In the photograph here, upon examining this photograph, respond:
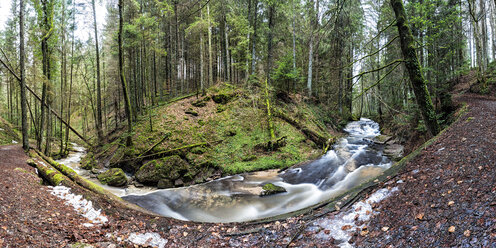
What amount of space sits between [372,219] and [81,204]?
266 inches

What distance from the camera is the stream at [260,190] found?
768 centimetres

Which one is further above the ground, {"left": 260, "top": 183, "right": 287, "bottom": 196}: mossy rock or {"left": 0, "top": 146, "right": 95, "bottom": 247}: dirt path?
{"left": 0, "top": 146, "right": 95, "bottom": 247}: dirt path

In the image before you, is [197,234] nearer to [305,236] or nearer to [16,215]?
[305,236]

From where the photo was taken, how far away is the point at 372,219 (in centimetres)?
366

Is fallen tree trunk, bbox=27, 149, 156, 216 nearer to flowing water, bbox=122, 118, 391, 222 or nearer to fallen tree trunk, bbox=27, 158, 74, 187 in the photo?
fallen tree trunk, bbox=27, 158, 74, 187

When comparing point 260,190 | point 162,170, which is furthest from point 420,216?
point 162,170

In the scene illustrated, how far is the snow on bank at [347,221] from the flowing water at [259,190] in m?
3.43

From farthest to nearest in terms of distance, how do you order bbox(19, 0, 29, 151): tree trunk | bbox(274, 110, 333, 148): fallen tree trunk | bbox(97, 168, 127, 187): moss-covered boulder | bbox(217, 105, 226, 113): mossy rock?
bbox(217, 105, 226, 113): mossy rock < bbox(274, 110, 333, 148): fallen tree trunk < bbox(97, 168, 127, 187): moss-covered boulder < bbox(19, 0, 29, 151): tree trunk

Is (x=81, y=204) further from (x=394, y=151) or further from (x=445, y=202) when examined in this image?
(x=394, y=151)

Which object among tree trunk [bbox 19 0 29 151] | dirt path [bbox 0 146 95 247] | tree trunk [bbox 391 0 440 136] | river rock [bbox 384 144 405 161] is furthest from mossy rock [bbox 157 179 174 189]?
river rock [bbox 384 144 405 161]

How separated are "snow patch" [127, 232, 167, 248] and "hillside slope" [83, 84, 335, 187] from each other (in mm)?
5499

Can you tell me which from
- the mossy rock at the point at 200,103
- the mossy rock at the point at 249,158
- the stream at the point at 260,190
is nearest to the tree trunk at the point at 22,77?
the stream at the point at 260,190

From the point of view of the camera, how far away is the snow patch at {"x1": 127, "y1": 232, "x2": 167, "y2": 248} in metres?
4.31

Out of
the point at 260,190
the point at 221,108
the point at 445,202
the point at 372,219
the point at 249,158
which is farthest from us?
the point at 221,108
